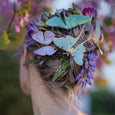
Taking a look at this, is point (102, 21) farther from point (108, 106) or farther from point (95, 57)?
point (108, 106)

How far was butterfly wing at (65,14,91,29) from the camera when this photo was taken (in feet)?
4.99

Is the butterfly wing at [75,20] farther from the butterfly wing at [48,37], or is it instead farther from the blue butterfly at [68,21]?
the butterfly wing at [48,37]

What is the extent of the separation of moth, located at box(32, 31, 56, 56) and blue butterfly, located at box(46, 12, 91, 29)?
6 cm

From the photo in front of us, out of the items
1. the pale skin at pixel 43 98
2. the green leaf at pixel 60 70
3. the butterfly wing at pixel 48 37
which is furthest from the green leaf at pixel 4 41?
the green leaf at pixel 60 70

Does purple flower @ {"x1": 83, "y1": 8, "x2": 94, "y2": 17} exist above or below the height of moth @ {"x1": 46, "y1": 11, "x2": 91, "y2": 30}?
above

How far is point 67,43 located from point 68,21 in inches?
5.8

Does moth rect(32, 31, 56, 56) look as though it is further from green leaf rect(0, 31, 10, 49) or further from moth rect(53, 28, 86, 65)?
green leaf rect(0, 31, 10, 49)

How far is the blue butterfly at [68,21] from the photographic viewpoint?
1.52 meters

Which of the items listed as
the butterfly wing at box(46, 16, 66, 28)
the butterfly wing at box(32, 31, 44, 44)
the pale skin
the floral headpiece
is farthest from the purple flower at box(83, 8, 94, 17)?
the pale skin

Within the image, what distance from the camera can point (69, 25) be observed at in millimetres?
1517

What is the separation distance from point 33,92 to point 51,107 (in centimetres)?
16

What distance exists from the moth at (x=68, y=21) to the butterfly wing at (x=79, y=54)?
5.2 inches

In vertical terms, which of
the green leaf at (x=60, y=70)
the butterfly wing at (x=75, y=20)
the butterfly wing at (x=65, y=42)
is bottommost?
the green leaf at (x=60, y=70)

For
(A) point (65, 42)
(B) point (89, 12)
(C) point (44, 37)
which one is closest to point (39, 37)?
(C) point (44, 37)
